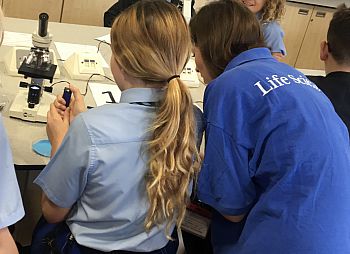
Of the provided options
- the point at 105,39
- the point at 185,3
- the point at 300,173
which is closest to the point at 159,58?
the point at 300,173

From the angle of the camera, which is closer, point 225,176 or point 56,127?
point 225,176

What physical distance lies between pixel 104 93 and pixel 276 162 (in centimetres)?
91

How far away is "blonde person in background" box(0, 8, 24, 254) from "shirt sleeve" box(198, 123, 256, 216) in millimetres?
557

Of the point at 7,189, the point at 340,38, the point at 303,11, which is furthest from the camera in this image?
the point at 303,11

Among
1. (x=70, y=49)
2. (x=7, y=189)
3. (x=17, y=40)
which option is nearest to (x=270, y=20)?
(x=70, y=49)

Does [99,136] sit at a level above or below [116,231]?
above

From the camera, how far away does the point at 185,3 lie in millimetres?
2275

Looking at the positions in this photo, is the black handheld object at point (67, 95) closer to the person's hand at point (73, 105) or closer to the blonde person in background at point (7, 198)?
the person's hand at point (73, 105)

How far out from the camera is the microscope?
1.66 metres

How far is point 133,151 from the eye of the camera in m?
1.20

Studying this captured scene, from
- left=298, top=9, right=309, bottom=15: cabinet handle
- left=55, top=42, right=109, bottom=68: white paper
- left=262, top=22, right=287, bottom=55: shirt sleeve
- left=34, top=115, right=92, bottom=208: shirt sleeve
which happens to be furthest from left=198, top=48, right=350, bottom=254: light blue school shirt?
left=298, top=9, right=309, bottom=15: cabinet handle

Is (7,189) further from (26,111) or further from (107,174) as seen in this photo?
(26,111)

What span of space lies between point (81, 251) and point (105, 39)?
4.71ft

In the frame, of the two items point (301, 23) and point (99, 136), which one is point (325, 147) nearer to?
point (99, 136)
